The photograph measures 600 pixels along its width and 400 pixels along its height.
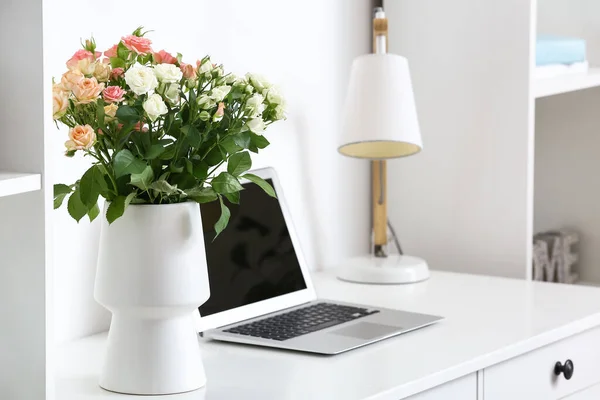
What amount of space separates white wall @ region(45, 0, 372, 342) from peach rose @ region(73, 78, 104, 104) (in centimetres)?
38

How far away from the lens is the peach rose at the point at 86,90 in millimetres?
1077

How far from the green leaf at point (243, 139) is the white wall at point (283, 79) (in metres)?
0.39

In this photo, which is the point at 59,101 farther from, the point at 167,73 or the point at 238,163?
the point at 238,163

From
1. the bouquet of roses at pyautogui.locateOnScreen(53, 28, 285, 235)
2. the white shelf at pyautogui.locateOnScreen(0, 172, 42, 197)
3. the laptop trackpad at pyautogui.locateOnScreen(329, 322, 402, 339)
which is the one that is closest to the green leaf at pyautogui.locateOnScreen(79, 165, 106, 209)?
the bouquet of roses at pyautogui.locateOnScreen(53, 28, 285, 235)

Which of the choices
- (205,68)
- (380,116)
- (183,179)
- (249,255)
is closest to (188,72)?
(205,68)

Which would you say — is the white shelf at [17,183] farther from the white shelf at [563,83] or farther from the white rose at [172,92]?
the white shelf at [563,83]

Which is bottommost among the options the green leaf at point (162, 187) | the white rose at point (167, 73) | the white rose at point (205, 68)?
the green leaf at point (162, 187)

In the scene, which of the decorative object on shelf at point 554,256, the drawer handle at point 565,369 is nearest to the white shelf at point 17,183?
the drawer handle at point 565,369

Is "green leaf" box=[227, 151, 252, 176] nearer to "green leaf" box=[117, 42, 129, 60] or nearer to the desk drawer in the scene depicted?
"green leaf" box=[117, 42, 129, 60]

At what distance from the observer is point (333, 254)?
208 cm

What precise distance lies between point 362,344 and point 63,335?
0.45m

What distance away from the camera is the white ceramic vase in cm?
116

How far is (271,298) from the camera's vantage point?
1.62 m

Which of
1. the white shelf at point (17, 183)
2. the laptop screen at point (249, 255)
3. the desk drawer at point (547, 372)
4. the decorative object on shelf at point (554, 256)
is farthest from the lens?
the decorative object on shelf at point (554, 256)
